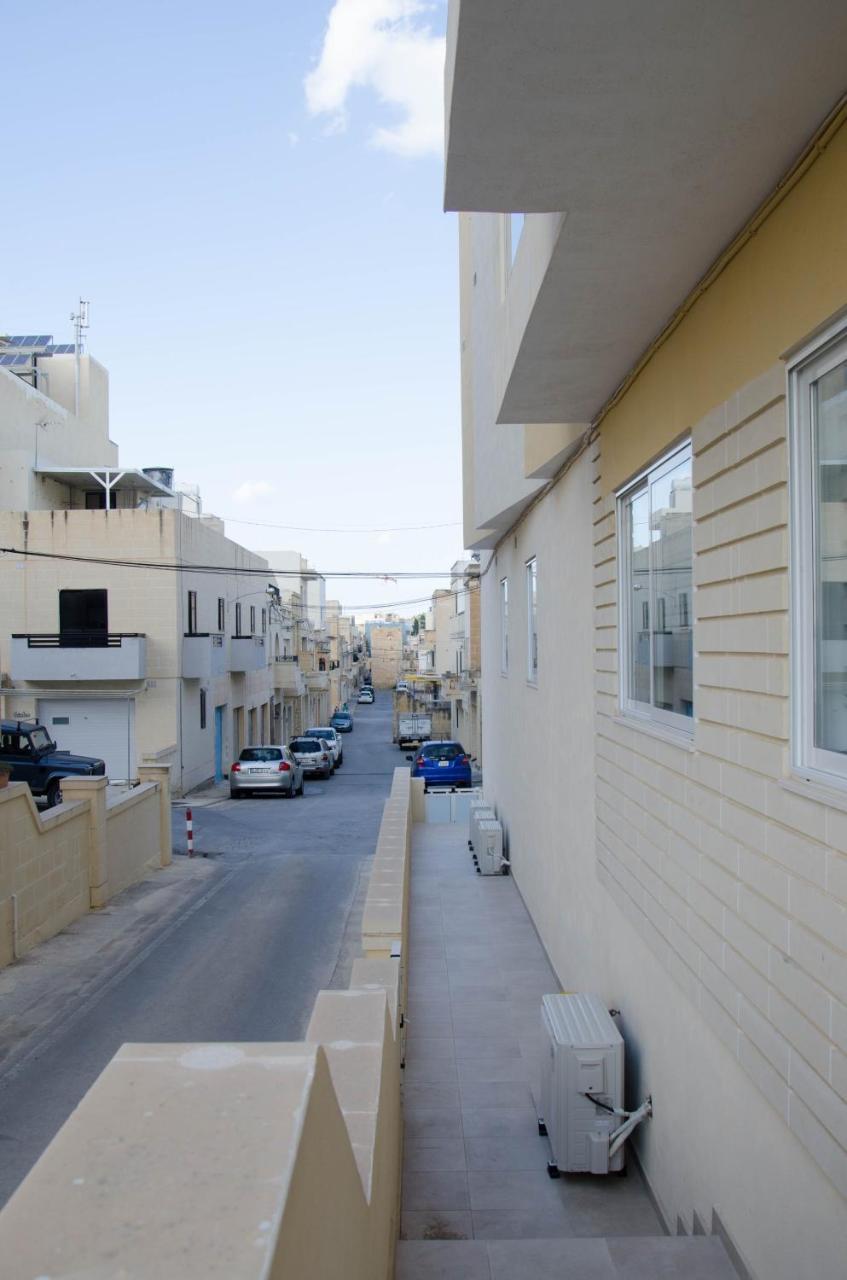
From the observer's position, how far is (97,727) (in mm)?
26594

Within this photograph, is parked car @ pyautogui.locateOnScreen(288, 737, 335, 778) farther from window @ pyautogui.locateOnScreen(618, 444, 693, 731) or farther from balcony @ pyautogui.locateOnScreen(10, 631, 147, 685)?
window @ pyautogui.locateOnScreen(618, 444, 693, 731)

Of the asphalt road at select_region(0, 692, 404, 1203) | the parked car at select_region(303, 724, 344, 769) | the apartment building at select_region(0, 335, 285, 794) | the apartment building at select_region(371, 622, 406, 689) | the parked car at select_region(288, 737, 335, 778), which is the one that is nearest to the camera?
the asphalt road at select_region(0, 692, 404, 1203)

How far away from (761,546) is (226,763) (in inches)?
1208

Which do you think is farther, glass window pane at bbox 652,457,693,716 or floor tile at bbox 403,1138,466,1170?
floor tile at bbox 403,1138,466,1170

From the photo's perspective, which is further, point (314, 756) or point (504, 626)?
point (314, 756)

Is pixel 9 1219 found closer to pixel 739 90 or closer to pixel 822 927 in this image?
pixel 822 927

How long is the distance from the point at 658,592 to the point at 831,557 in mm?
2264

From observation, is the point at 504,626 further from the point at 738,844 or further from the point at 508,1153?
the point at 738,844

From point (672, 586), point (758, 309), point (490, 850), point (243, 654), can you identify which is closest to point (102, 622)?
point (243, 654)

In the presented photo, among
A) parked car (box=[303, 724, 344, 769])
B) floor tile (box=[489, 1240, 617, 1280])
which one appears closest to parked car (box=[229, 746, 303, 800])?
parked car (box=[303, 724, 344, 769])

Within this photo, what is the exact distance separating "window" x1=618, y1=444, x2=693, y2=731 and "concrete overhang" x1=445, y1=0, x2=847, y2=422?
1.08m

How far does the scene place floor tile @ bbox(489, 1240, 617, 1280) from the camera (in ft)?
13.5

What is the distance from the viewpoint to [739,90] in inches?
121

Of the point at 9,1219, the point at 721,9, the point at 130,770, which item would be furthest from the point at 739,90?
the point at 130,770
